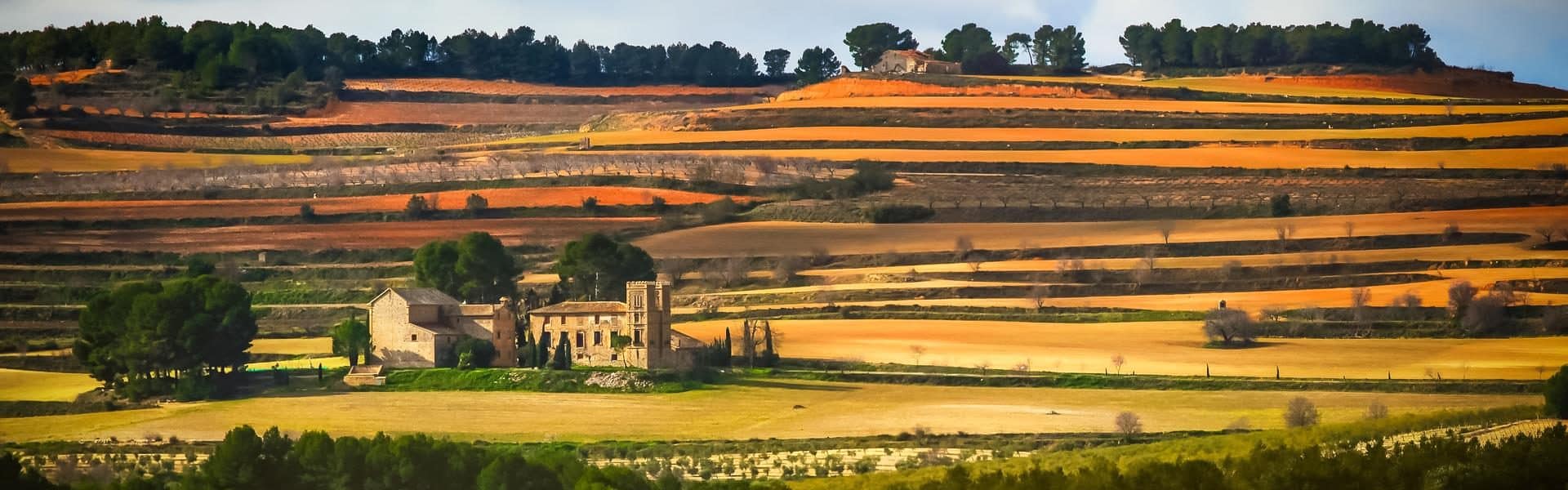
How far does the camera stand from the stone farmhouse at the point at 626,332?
78.9 metres

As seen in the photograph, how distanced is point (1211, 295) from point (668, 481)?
41.6m

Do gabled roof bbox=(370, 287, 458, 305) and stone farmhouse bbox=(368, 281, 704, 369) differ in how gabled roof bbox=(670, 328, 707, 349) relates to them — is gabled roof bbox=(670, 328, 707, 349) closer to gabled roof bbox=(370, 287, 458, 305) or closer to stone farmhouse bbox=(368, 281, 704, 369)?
stone farmhouse bbox=(368, 281, 704, 369)

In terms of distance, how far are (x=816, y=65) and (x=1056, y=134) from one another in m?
43.6

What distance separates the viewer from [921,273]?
95562 millimetres

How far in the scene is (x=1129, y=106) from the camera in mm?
134875

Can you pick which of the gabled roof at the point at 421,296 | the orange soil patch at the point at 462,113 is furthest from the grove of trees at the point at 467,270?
the orange soil patch at the point at 462,113

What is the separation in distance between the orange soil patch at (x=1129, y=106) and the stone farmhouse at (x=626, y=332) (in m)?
55.9

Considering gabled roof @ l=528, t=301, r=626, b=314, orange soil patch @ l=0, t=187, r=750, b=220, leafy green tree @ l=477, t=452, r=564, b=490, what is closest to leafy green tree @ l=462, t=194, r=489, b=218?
orange soil patch @ l=0, t=187, r=750, b=220

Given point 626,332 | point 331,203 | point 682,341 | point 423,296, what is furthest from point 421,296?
point 331,203

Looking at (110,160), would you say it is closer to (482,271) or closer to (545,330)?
(482,271)

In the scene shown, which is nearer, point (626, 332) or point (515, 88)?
point (626, 332)

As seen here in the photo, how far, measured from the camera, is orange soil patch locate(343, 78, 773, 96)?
156000 mm

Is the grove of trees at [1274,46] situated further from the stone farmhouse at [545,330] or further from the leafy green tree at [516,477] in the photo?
the leafy green tree at [516,477]

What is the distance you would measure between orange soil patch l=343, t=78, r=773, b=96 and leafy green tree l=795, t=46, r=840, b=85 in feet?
12.8
